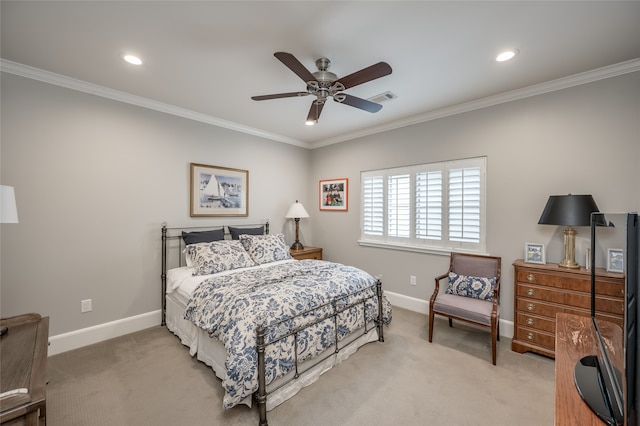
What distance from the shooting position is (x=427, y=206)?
3.74m

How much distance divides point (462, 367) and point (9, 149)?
4734 mm

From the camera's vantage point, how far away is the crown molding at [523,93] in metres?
2.45

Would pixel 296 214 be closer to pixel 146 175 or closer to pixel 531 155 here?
pixel 146 175

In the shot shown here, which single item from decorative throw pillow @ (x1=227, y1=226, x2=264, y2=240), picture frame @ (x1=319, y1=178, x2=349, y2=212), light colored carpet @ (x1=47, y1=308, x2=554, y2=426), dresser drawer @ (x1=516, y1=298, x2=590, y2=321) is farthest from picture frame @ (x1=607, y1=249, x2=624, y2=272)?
decorative throw pillow @ (x1=227, y1=226, x2=264, y2=240)

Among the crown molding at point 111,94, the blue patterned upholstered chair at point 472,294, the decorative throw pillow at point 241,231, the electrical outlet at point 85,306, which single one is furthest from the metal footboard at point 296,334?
the crown molding at point 111,94

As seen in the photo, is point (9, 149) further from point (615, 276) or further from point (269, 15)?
point (615, 276)

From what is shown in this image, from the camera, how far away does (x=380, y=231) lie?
4285 mm

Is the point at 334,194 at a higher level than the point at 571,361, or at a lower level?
higher

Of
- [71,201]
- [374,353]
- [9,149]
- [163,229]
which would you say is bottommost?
[374,353]

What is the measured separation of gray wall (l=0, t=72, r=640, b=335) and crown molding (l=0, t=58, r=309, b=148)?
0.21 ft

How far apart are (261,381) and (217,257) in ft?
5.62

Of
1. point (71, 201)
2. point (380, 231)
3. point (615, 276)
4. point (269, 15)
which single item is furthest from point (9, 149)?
point (615, 276)

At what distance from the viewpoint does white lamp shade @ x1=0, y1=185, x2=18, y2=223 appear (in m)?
1.68

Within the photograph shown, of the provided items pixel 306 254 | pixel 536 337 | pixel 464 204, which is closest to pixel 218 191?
pixel 306 254
